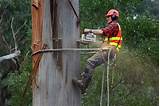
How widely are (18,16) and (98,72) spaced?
256 inches

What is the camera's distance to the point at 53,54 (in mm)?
4055

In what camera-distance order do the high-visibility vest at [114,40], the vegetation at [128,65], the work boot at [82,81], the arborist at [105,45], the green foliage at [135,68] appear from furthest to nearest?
the green foliage at [135,68] → the vegetation at [128,65] → the high-visibility vest at [114,40] → the arborist at [105,45] → the work boot at [82,81]

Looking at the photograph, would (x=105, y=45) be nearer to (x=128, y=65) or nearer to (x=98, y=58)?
(x=98, y=58)

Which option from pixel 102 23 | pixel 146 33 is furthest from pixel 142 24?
pixel 102 23

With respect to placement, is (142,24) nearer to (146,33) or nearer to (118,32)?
(146,33)

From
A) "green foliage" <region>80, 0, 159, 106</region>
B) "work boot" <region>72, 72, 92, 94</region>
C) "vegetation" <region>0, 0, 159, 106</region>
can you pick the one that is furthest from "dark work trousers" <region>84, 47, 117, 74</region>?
"green foliage" <region>80, 0, 159, 106</region>

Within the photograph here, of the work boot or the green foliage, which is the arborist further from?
the green foliage

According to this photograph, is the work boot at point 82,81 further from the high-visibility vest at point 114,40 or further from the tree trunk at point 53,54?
the high-visibility vest at point 114,40

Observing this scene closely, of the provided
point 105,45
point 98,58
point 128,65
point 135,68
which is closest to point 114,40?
point 105,45

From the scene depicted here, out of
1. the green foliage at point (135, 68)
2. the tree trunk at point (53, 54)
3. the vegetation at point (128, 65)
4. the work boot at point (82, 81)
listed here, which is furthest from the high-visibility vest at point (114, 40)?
the green foliage at point (135, 68)

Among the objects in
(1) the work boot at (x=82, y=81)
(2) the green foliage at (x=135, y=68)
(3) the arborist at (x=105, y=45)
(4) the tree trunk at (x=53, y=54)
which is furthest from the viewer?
(2) the green foliage at (x=135, y=68)

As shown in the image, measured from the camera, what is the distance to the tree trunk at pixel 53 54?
4.03 m

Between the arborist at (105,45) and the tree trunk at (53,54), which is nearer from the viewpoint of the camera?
the tree trunk at (53,54)

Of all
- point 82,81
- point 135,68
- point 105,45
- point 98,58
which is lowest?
point 135,68
